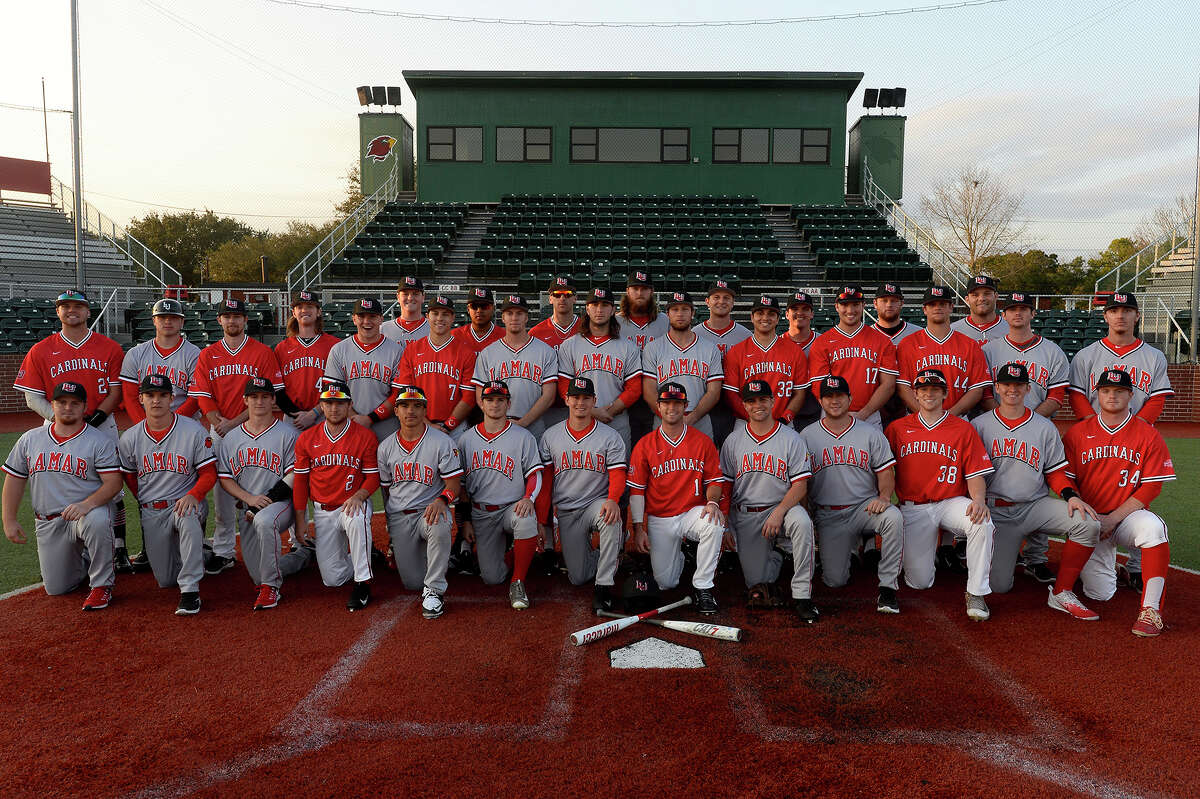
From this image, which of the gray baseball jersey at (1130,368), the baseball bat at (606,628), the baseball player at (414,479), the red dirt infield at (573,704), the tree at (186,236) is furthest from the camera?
the tree at (186,236)

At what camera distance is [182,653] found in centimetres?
448

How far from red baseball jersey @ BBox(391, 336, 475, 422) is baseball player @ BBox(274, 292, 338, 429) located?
0.79 metres

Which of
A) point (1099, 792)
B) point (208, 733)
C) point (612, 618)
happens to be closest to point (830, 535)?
point (612, 618)

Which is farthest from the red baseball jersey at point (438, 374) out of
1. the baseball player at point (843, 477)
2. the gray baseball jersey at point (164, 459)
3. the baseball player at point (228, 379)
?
the baseball player at point (843, 477)

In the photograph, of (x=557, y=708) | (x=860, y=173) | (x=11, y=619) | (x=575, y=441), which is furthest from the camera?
(x=860, y=173)

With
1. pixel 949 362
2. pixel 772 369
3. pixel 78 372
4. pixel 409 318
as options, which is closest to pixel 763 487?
pixel 772 369

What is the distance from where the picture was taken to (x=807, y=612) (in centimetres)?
500

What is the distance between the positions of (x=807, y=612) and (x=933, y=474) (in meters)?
1.49

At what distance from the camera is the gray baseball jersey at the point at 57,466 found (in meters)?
5.46

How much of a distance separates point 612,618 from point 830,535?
1878 millimetres

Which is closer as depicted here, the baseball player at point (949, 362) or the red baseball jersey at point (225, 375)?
Result: the baseball player at point (949, 362)

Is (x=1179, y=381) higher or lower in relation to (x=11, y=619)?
higher

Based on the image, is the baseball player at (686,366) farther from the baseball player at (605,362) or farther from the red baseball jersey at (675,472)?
the red baseball jersey at (675,472)

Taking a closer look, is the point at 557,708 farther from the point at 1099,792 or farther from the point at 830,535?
the point at 830,535
